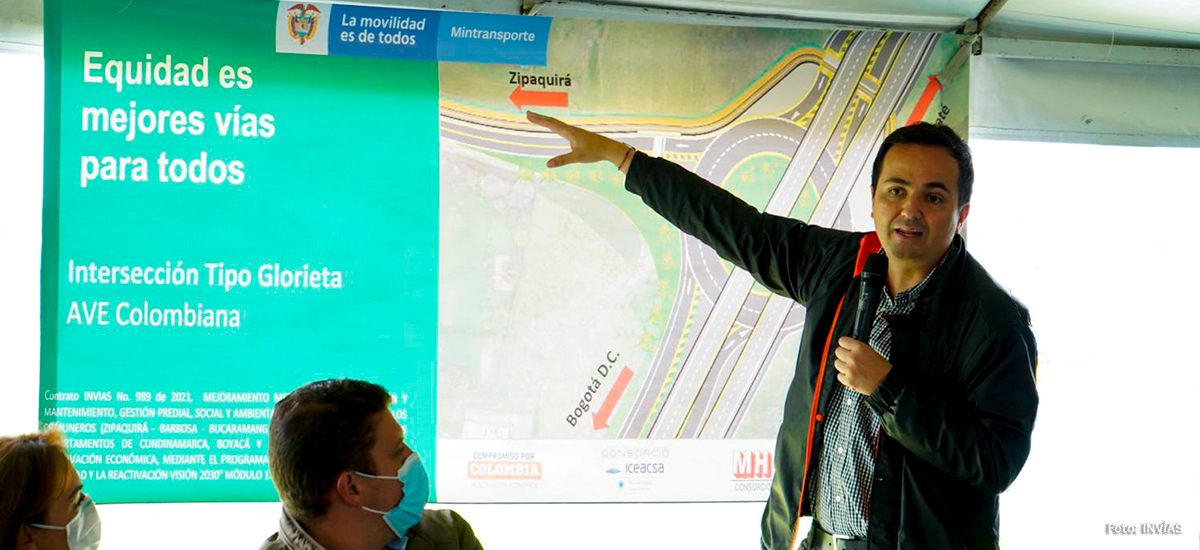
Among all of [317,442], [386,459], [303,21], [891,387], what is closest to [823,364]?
[891,387]

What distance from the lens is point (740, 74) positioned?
3.65 meters

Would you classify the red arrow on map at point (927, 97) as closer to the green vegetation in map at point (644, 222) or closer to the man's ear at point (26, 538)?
the green vegetation in map at point (644, 222)

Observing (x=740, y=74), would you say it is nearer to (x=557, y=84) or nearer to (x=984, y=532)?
(x=557, y=84)

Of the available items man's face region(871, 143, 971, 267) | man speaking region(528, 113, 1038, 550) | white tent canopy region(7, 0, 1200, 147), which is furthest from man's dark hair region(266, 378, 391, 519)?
white tent canopy region(7, 0, 1200, 147)

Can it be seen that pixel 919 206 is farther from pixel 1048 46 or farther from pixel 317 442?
pixel 1048 46

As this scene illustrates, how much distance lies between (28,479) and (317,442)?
63cm

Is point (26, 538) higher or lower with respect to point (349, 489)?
lower

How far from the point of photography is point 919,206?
196 cm

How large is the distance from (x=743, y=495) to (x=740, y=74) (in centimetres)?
157

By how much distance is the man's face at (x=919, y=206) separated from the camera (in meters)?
1.95

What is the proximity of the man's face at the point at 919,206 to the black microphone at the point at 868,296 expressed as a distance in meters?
0.04

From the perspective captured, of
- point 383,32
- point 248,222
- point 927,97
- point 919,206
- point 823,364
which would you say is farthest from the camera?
point 927,97

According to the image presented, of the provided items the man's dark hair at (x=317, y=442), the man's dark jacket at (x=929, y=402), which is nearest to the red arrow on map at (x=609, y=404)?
the man's dark jacket at (x=929, y=402)

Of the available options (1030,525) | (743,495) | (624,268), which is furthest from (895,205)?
(1030,525)
